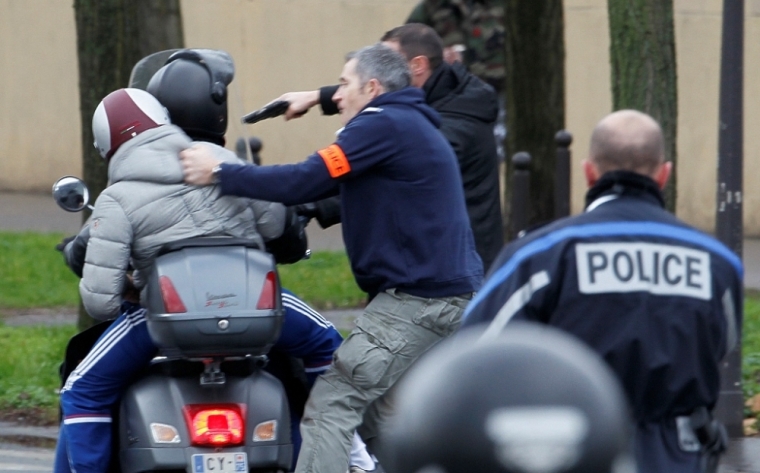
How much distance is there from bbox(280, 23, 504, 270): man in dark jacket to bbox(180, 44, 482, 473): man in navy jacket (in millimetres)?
1245

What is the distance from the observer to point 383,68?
15.1ft

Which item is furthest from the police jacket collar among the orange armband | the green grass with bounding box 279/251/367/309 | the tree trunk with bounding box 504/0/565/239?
the green grass with bounding box 279/251/367/309

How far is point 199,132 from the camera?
14.8 ft

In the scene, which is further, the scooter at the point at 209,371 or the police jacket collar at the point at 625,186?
the scooter at the point at 209,371

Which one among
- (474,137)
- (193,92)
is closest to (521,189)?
(474,137)

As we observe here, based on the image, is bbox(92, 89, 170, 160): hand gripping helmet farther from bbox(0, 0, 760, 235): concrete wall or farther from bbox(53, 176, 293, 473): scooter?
bbox(0, 0, 760, 235): concrete wall

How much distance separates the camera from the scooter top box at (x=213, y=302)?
13.0 feet

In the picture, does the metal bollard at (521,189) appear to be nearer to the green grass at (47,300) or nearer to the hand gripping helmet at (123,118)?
the green grass at (47,300)

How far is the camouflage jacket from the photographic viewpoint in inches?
552

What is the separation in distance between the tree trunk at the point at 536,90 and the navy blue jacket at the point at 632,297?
6.50 meters

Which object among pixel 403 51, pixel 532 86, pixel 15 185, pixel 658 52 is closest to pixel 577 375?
pixel 403 51

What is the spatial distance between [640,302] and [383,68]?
173cm

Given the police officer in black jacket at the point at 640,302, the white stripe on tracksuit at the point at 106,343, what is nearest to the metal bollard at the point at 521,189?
the white stripe on tracksuit at the point at 106,343

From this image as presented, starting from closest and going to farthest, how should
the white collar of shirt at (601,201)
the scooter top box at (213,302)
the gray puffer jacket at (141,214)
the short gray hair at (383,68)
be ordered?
the white collar of shirt at (601,201) → the scooter top box at (213,302) → the gray puffer jacket at (141,214) → the short gray hair at (383,68)
